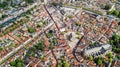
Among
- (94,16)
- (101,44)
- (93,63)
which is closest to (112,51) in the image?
(101,44)

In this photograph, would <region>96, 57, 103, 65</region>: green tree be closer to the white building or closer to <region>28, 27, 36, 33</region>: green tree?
the white building

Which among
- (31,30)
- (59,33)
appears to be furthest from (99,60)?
(31,30)

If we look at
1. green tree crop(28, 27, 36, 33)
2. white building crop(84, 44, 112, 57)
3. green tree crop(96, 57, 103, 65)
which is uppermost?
green tree crop(28, 27, 36, 33)

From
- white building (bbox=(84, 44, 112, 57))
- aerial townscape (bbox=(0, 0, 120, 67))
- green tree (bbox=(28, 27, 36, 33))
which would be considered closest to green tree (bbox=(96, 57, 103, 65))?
aerial townscape (bbox=(0, 0, 120, 67))

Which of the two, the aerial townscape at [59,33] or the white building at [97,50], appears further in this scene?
the white building at [97,50]

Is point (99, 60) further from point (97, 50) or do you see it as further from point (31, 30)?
point (31, 30)

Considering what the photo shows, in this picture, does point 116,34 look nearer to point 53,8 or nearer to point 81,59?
point 81,59

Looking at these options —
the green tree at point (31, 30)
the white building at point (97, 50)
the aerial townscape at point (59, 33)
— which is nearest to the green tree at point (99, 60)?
the aerial townscape at point (59, 33)

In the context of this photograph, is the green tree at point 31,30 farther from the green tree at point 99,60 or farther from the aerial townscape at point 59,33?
the green tree at point 99,60
